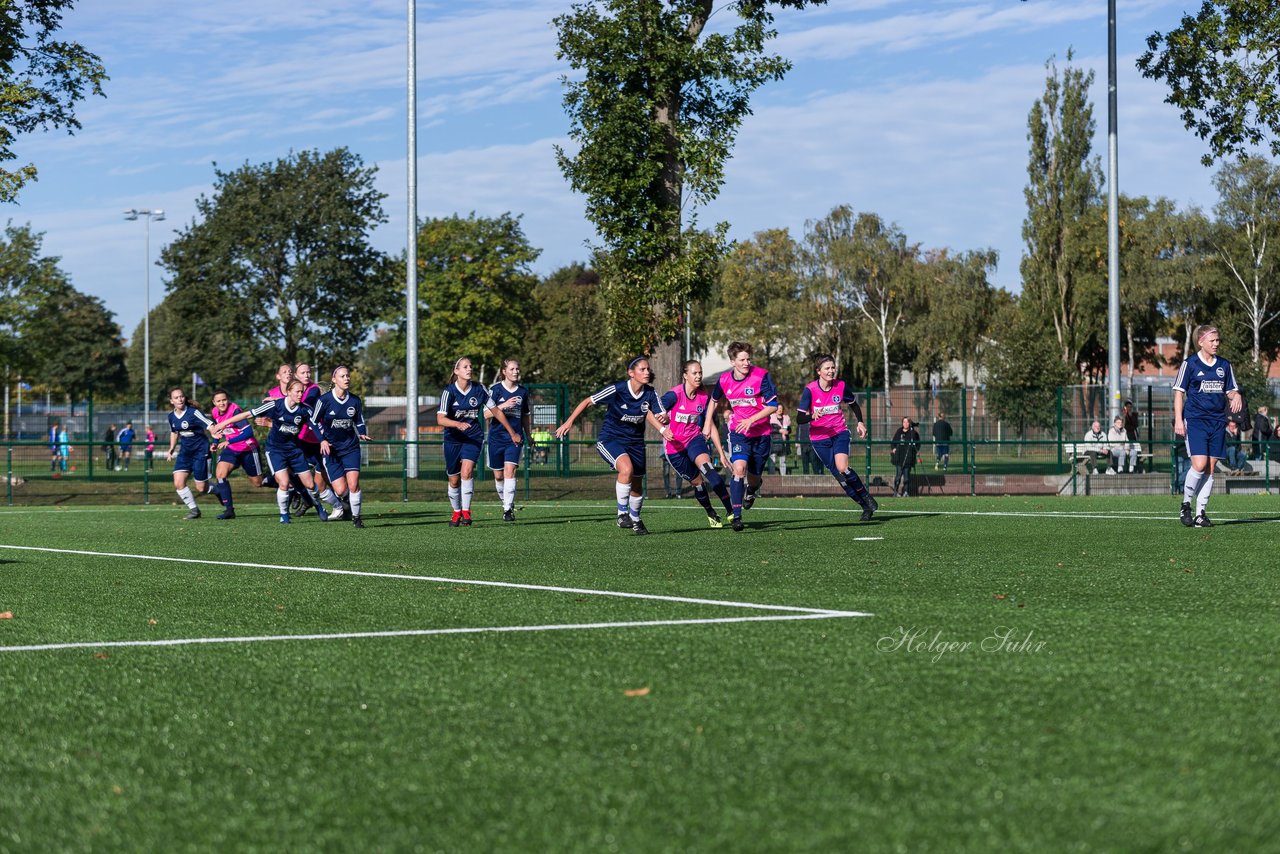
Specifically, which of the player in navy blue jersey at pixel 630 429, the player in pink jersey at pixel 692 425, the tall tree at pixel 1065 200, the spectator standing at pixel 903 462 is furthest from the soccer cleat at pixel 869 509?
the tall tree at pixel 1065 200

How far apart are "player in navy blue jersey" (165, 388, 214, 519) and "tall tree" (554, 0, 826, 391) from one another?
32.6 feet

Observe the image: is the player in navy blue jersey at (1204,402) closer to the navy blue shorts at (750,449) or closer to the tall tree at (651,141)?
the navy blue shorts at (750,449)

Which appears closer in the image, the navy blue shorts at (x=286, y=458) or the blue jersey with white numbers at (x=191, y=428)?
the navy blue shorts at (x=286, y=458)

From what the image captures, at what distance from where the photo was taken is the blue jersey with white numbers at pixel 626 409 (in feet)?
50.2

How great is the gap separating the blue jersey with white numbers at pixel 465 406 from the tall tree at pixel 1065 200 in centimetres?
5274

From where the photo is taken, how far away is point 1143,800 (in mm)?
3607

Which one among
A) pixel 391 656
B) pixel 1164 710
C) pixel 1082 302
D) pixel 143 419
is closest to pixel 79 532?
pixel 391 656

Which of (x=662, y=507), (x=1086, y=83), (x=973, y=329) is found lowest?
(x=662, y=507)

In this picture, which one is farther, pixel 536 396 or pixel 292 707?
pixel 536 396

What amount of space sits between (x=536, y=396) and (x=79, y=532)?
1869 cm

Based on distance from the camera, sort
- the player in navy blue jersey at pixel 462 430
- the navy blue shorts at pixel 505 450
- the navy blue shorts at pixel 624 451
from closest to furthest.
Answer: the navy blue shorts at pixel 624 451 → the player in navy blue jersey at pixel 462 430 → the navy blue shorts at pixel 505 450

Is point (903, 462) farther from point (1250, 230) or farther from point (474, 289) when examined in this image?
point (474, 289)

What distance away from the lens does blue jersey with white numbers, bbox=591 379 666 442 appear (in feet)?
50.2

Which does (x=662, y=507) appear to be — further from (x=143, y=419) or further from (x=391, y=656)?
(x=143, y=419)
